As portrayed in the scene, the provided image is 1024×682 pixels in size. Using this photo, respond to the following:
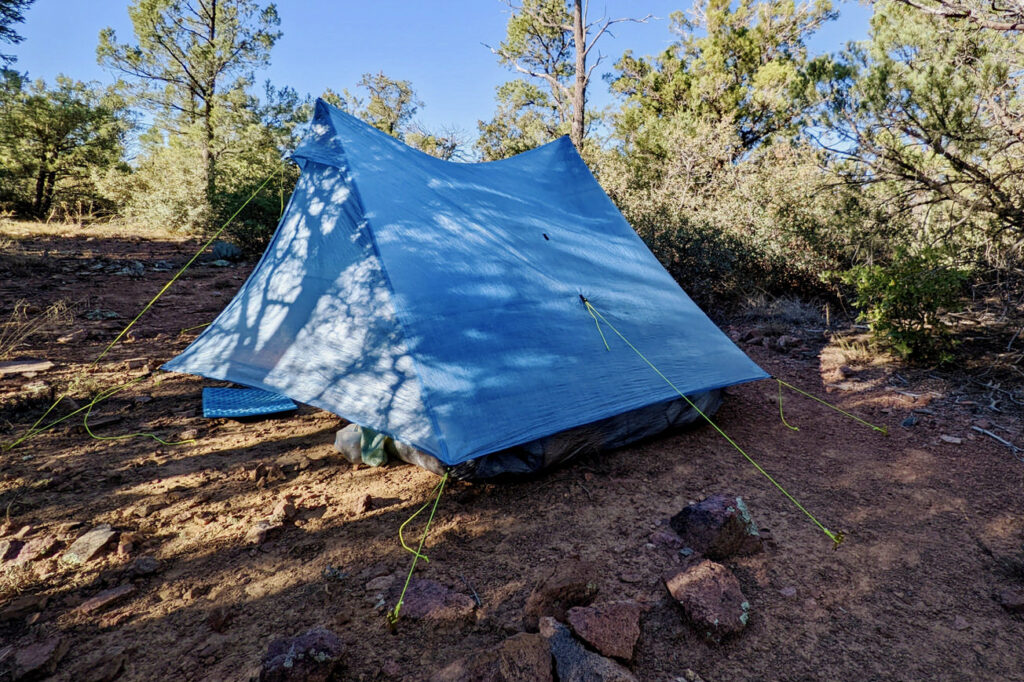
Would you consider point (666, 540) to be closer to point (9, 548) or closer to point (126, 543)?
point (126, 543)

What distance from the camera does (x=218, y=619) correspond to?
187 cm

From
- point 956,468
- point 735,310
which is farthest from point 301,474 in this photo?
point 735,310

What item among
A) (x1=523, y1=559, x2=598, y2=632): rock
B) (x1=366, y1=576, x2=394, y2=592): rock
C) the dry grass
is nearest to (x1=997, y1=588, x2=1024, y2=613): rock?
(x1=523, y1=559, x2=598, y2=632): rock

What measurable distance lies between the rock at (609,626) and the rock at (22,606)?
1.98 meters

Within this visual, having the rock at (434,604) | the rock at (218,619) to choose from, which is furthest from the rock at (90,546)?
the rock at (434,604)

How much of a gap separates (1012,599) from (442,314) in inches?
106

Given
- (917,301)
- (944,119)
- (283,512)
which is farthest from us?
(917,301)

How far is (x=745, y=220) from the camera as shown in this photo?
7.10 m

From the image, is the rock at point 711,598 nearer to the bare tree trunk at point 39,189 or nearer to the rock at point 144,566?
the rock at point 144,566

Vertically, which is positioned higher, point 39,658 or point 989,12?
point 989,12

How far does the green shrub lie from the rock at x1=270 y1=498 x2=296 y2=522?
4.74 metres

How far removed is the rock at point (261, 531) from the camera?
91.2 inches

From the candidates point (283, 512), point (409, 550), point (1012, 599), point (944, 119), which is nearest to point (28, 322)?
point (283, 512)

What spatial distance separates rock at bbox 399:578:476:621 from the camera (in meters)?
1.89
